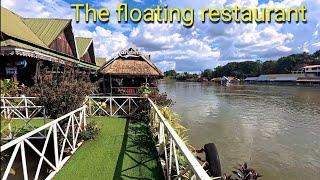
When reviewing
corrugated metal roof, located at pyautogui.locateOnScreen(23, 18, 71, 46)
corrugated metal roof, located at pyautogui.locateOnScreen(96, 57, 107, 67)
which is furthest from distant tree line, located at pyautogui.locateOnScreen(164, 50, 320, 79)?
→ corrugated metal roof, located at pyautogui.locateOnScreen(23, 18, 71, 46)

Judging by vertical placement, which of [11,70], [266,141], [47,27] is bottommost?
[266,141]

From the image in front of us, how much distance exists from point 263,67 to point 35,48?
358 ft

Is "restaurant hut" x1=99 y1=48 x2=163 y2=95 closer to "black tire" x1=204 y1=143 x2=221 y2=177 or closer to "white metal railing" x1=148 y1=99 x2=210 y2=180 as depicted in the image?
"white metal railing" x1=148 y1=99 x2=210 y2=180

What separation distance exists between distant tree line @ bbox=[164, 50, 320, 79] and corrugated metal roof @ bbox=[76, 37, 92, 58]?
281ft

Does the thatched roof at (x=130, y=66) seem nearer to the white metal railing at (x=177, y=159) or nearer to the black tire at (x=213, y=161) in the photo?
the white metal railing at (x=177, y=159)

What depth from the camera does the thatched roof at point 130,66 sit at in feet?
71.7

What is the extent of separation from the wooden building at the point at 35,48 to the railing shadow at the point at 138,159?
11.2ft

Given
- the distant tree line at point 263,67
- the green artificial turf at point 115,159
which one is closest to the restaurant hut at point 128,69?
the green artificial turf at point 115,159

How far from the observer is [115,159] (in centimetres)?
698

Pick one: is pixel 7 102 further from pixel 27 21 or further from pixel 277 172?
pixel 27 21

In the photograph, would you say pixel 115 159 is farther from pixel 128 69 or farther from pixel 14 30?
pixel 128 69

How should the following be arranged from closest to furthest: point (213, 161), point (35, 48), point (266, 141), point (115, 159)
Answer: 1. point (213, 161)
2. point (115, 159)
3. point (266, 141)
4. point (35, 48)

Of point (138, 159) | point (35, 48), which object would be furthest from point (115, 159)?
point (35, 48)

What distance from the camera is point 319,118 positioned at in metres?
22.1
